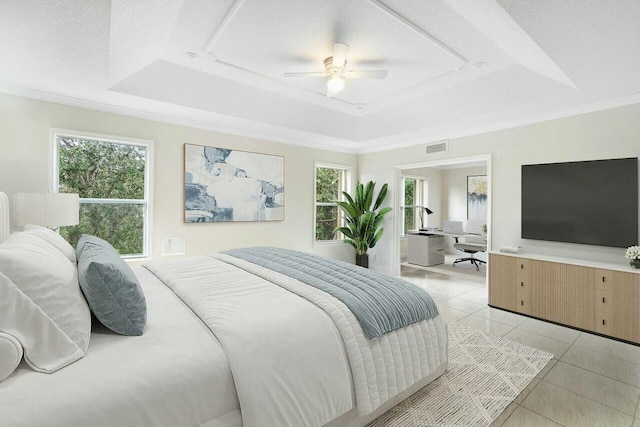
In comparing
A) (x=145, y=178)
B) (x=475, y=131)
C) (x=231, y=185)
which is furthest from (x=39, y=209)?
(x=475, y=131)

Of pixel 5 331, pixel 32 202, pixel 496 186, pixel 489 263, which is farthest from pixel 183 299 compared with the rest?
pixel 496 186

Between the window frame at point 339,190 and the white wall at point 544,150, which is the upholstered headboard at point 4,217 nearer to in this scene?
the window frame at point 339,190

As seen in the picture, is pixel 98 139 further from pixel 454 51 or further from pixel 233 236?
pixel 454 51

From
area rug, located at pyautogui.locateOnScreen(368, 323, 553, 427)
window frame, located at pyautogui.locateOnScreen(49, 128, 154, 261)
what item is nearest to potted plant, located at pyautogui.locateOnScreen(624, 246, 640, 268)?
area rug, located at pyautogui.locateOnScreen(368, 323, 553, 427)

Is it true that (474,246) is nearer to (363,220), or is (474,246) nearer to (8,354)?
(363,220)

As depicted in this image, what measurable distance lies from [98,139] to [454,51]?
3812mm

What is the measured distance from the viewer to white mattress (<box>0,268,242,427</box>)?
3.06ft

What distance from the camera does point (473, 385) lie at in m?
2.17

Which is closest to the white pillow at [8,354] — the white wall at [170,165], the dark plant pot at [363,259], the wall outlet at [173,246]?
the white wall at [170,165]

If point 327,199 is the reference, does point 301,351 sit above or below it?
below

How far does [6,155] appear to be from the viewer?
3.06 metres

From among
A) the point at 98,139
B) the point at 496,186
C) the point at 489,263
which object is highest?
the point at 98,139

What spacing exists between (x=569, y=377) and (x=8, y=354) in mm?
3226

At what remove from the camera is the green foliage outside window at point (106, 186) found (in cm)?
351
